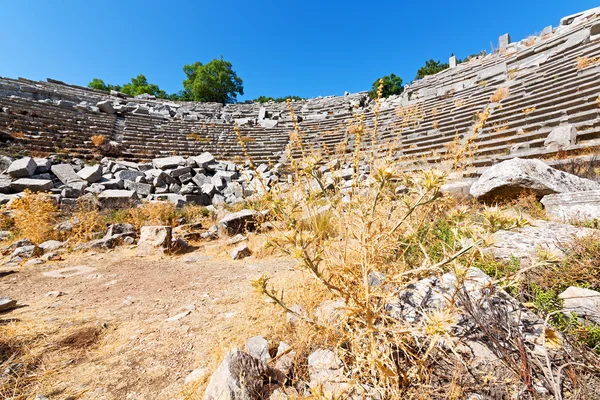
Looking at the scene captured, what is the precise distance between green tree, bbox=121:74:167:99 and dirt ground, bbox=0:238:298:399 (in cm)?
3548

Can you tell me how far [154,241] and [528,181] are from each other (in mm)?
5907

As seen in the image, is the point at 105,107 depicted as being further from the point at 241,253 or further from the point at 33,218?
the point at 241,253

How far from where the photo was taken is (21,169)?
6516mm

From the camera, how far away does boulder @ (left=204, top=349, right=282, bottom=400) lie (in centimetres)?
108

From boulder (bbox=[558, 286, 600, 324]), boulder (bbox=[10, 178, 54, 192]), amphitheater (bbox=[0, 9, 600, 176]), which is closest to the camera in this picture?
boulder (bbox=[558, 286, 600, 324])

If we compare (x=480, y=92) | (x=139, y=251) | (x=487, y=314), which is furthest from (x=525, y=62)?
(x=139, y=251)

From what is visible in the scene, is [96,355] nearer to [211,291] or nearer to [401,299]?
[211,291]

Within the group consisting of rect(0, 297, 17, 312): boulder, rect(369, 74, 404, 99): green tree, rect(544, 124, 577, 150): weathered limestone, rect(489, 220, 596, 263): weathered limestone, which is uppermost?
rect(369, 74, 404, 99): green tree

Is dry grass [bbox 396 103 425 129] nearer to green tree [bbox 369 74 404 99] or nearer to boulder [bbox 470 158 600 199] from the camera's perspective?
boulder [bbox 470 158 600 199]

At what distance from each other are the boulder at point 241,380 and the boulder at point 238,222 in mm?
3568

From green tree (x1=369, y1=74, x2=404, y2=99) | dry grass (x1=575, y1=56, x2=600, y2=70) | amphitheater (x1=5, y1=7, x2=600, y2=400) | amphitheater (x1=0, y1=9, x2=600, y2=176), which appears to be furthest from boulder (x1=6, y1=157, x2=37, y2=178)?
green tree (x1=369, y1=74, x2=404, y2=99)

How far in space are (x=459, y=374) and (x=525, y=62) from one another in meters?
17.3

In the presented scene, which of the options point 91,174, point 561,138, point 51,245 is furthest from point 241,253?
point 561,138

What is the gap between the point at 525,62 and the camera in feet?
38.8
